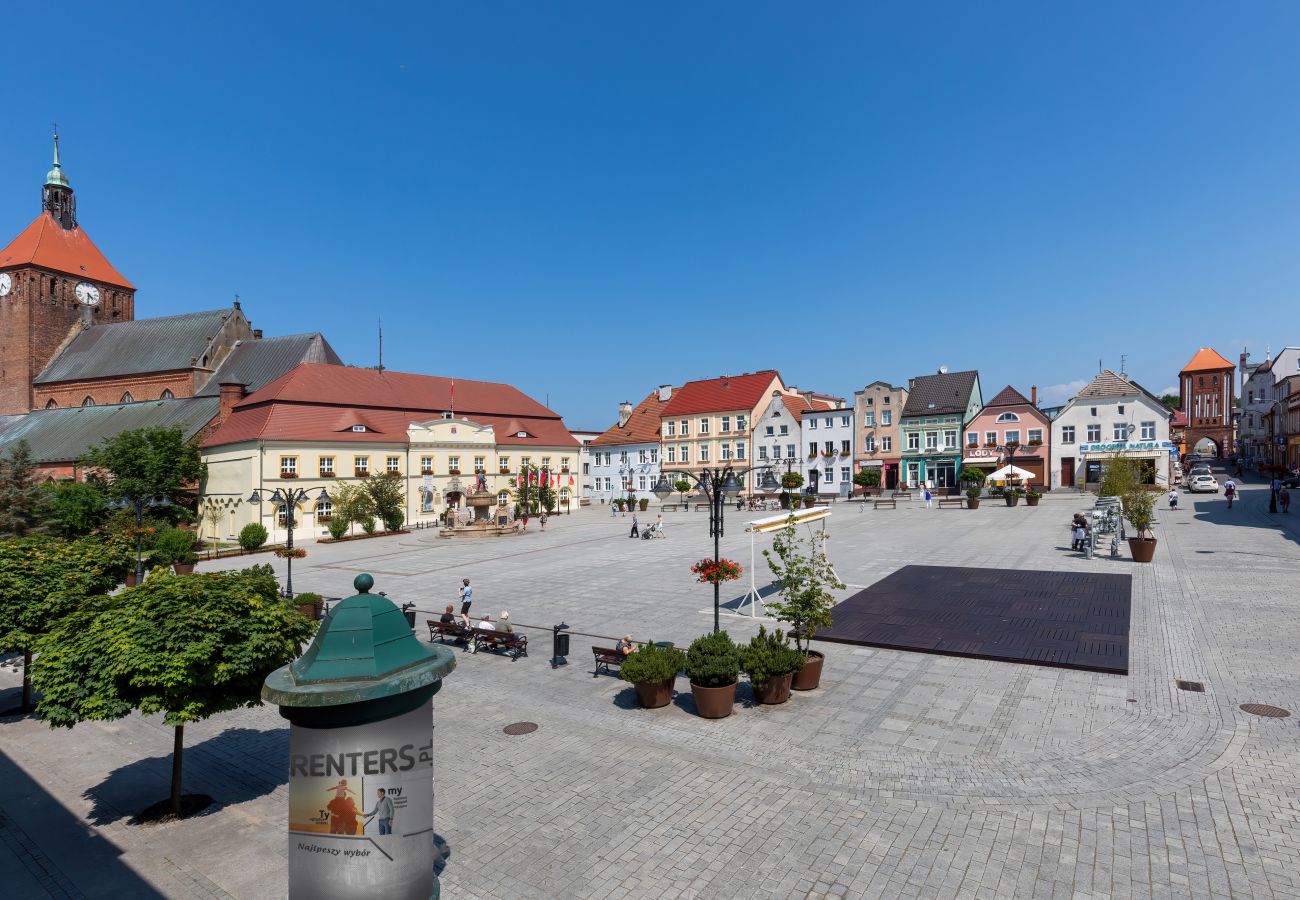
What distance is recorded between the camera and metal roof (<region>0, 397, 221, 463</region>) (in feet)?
181

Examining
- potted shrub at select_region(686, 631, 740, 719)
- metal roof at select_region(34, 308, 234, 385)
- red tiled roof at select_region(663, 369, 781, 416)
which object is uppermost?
metal roof at select_region(34, 308, 234, 385)

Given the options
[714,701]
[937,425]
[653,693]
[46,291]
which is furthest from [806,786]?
[46,291]

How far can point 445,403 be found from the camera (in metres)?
61.2

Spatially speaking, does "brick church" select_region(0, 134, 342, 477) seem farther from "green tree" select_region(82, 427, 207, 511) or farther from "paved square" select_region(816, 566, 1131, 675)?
"paved square" select_region(816, 566, 1131, 675)

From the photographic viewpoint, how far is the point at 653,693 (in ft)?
39.8

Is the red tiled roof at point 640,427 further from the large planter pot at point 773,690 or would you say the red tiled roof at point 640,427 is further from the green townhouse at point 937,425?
the large planter pot at point 773,690

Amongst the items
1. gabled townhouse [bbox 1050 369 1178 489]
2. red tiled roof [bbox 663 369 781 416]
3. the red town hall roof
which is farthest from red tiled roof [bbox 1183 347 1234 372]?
the red town hall roof

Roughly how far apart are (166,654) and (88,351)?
259 feet

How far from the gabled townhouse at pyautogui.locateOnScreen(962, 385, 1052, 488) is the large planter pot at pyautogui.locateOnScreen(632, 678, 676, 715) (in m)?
55.9

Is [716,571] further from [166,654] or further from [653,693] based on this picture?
[166,654]

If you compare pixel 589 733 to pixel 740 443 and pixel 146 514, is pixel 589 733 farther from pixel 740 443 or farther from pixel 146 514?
pixel 740 443

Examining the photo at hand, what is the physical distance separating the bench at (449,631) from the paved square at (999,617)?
8663mm

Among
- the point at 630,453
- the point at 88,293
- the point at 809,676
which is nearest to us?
the point at 809,676

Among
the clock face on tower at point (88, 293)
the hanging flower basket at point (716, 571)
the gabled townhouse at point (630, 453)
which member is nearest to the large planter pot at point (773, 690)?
the hanging flower basket at point (716, 571)
